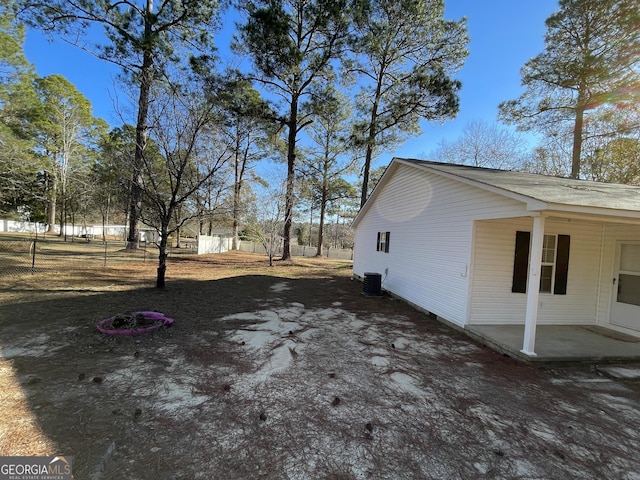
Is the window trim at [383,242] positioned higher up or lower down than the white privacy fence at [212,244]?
higher up

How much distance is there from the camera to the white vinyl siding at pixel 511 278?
5473mm

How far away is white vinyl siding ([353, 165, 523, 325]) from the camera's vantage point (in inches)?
214

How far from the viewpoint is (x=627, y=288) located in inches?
215

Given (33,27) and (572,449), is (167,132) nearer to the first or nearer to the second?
(572,449)

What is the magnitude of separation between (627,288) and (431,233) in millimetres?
3591

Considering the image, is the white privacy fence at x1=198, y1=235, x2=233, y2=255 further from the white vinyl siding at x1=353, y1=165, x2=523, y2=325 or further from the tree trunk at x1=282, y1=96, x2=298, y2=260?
the white vinyl siding at x1=353, y1=165, x2=523, y2=325

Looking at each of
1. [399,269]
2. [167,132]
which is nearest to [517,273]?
[399,269]

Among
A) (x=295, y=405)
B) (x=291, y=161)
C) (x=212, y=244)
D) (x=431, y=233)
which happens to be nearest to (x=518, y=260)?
(x=431, y=233)

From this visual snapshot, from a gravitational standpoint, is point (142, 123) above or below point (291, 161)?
below

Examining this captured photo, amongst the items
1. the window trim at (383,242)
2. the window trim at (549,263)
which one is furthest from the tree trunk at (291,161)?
the window trim at (549,263)

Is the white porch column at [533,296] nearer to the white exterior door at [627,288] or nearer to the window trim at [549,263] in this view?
the window trim at [549,263]

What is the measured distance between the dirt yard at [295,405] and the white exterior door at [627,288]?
2.46 metres

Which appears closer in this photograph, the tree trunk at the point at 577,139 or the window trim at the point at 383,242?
the window trim at the point at 383,242

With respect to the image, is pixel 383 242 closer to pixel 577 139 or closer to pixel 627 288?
pixel 627 288
